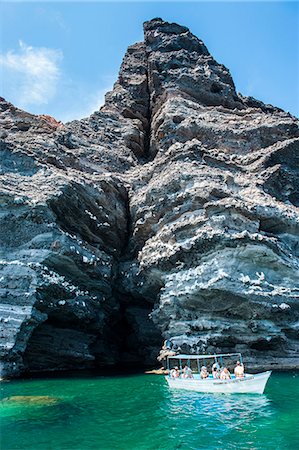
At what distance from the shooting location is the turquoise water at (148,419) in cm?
1270

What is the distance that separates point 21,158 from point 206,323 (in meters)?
24.6

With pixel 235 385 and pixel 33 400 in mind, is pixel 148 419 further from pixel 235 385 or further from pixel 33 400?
pixel 33 400

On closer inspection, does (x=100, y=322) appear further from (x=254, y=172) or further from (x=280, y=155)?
(x=280, y=155)

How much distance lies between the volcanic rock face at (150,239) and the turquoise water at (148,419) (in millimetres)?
7242

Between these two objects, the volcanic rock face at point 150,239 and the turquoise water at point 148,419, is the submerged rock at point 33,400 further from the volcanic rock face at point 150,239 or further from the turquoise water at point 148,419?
the volcanic rock face at point 150,239

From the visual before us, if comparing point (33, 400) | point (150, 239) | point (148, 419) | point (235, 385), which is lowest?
point (148, 419)

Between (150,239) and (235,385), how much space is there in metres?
19.2

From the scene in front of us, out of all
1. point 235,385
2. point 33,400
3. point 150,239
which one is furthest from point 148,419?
point 150,239

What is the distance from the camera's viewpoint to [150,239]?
37.6 m

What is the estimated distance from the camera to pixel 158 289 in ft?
122

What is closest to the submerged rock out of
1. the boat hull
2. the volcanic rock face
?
the volcanic rock face

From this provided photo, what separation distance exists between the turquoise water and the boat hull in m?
0.58

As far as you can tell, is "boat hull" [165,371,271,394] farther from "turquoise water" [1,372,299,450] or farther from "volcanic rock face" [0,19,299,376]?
"volcanic rock face" [0,19,299,376]

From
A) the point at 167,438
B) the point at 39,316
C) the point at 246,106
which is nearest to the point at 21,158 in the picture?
the point at 39,316
